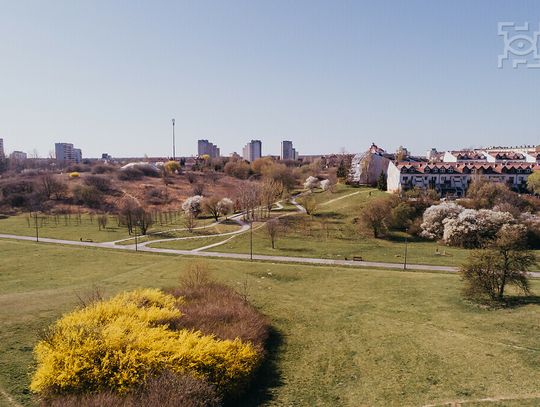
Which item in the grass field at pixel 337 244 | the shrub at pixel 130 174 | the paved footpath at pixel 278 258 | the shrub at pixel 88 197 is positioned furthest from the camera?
the shrub at pixel 130 174

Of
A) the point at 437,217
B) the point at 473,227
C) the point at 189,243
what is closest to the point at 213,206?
the point at 189,243

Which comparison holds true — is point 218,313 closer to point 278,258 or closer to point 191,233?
point 278,258

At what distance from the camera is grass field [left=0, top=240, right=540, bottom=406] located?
17625 millimetres

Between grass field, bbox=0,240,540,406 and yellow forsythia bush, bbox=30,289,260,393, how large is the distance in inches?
53.2

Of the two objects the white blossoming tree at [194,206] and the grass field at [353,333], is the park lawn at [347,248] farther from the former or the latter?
the white blossoming tree at [194,206]

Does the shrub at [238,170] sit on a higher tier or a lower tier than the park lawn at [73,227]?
higher

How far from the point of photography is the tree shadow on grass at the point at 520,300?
28553 millimetres

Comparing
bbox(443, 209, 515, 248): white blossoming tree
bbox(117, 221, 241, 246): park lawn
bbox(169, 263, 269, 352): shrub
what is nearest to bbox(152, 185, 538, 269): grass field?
bbox(443, 209, 515, 248): white blossoming tree

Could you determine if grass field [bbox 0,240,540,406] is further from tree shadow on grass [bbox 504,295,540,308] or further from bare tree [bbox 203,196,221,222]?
bare tree [bbox 203,196,221,222]

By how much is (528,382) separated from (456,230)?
41.6 m

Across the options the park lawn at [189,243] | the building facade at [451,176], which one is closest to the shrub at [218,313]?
the park lawn at [189,243]

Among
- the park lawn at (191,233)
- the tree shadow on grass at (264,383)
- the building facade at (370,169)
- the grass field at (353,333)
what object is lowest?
the tree shadow on grass at (264,383)

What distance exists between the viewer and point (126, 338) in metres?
17.4

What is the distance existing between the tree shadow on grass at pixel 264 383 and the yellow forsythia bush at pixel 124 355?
2.01 ft
